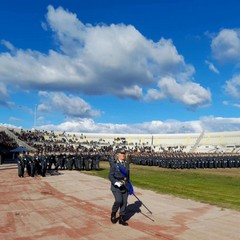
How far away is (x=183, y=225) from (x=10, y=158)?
4607 cm

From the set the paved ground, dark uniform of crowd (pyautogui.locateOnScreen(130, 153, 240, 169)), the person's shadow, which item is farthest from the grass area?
dark uniform of crowd (pyautogui.locateOnScreen(130, 153, 240, 169))

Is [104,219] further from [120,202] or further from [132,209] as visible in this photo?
[132,209]

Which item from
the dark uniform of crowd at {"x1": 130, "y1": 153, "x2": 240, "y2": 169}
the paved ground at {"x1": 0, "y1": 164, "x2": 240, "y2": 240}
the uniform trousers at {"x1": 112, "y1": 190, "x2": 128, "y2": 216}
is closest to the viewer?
the paved ground at {"x1": 0, "y1": 164, "x2": 240, "y2": 240}

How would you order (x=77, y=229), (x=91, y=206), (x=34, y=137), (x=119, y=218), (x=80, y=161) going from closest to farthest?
1. (x=77, y=229)
2. (x=119, y=218)
3. (x=91, y=206)
4. (x=80, y=161)
5. (x=34, y=137)

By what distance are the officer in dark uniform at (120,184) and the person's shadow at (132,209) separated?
2.12ft

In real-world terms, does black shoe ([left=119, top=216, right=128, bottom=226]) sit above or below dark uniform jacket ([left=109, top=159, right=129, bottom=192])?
below

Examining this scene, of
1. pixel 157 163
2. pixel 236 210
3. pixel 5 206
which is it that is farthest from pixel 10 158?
pixel 236 210

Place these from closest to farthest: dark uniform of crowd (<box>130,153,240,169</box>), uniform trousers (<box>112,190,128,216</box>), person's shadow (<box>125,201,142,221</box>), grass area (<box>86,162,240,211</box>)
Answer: uniform trousers (<box>112,190,128,216</box>) < person's shadow (<box>125,201,142,221</box>) < grass area (<box>86,162,240,211</box>) < dark uniform of crowd (<box>130,153,240,169</box>)

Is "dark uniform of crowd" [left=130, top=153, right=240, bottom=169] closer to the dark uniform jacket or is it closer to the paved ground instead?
the paved ground

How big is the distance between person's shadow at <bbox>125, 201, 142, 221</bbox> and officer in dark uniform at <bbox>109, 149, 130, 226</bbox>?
0.65m

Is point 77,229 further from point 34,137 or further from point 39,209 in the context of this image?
point 34,137

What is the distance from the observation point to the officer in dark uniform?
7.80m

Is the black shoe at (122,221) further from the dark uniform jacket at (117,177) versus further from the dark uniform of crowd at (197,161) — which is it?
the dark uniform of crowd at (197,161)

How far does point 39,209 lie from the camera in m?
9.62
